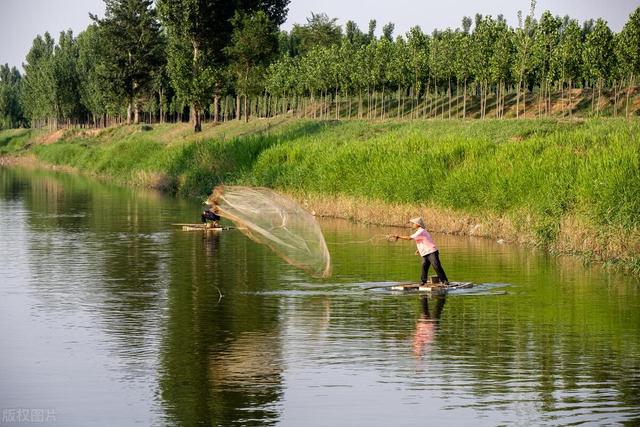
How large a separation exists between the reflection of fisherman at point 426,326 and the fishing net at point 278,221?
2.76 m

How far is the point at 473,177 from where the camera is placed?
38312mm

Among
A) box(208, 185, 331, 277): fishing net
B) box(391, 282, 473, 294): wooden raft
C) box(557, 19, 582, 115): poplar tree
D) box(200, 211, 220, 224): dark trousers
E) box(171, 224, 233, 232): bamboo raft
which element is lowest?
box(391, 282, 473, 294): wooden raft

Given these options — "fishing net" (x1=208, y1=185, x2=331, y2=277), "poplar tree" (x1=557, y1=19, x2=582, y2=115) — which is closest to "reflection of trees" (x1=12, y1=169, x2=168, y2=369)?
"fishing net" (x1=208, y1=185, x2=331, y2=277)

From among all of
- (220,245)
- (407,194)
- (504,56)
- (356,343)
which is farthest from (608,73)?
(356,343)

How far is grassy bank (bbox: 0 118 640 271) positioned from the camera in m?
31.4

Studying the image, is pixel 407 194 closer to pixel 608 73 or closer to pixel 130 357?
pixel 130 357

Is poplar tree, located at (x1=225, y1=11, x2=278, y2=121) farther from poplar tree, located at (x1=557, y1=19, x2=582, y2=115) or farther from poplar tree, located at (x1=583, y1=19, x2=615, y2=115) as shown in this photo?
poplar tree, located at (x1=583, y1=19, x2=615, y2=115)

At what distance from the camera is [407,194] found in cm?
4138

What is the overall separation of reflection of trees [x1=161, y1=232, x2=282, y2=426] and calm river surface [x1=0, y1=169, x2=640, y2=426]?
0.16ft

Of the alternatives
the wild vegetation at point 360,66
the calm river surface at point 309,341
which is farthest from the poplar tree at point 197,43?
the calm river surface at point 309,341

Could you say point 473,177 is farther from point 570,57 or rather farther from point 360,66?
point 360,66

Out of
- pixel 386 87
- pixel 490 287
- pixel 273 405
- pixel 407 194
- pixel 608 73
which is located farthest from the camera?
pixel 386 87

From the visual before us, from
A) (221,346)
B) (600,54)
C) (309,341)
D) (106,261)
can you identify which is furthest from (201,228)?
(600,54)

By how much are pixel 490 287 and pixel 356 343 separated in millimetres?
7701
